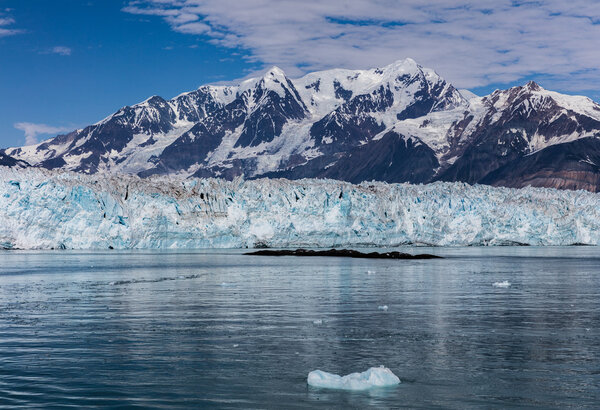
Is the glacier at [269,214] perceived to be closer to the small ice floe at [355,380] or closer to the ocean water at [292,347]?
the ocean water at [292,347]

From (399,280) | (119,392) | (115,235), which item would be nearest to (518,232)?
(115,235)

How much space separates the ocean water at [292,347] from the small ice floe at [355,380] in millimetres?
198

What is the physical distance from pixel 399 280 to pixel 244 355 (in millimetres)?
25669

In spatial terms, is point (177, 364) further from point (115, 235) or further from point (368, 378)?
point (115, 235)

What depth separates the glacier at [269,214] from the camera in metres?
82.6

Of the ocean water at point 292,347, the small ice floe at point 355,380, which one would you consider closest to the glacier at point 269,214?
the ocean water at point 292,347

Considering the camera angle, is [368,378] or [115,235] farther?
[115,235]

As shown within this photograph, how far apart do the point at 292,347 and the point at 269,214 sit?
76909mm

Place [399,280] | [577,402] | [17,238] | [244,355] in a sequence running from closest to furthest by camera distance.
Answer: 1. [577,402]
2. [244,355]
3. [399,280]
4. [17,238]

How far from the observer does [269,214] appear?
307 feet

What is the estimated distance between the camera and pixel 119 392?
12.5 metres

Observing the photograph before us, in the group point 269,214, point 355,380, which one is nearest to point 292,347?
point 355,380

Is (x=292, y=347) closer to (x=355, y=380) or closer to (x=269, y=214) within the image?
(x=355, y=380)

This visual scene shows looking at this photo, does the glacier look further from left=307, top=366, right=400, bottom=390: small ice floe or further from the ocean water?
left=307, top=366, right=400, bottom=390: small ice floe
